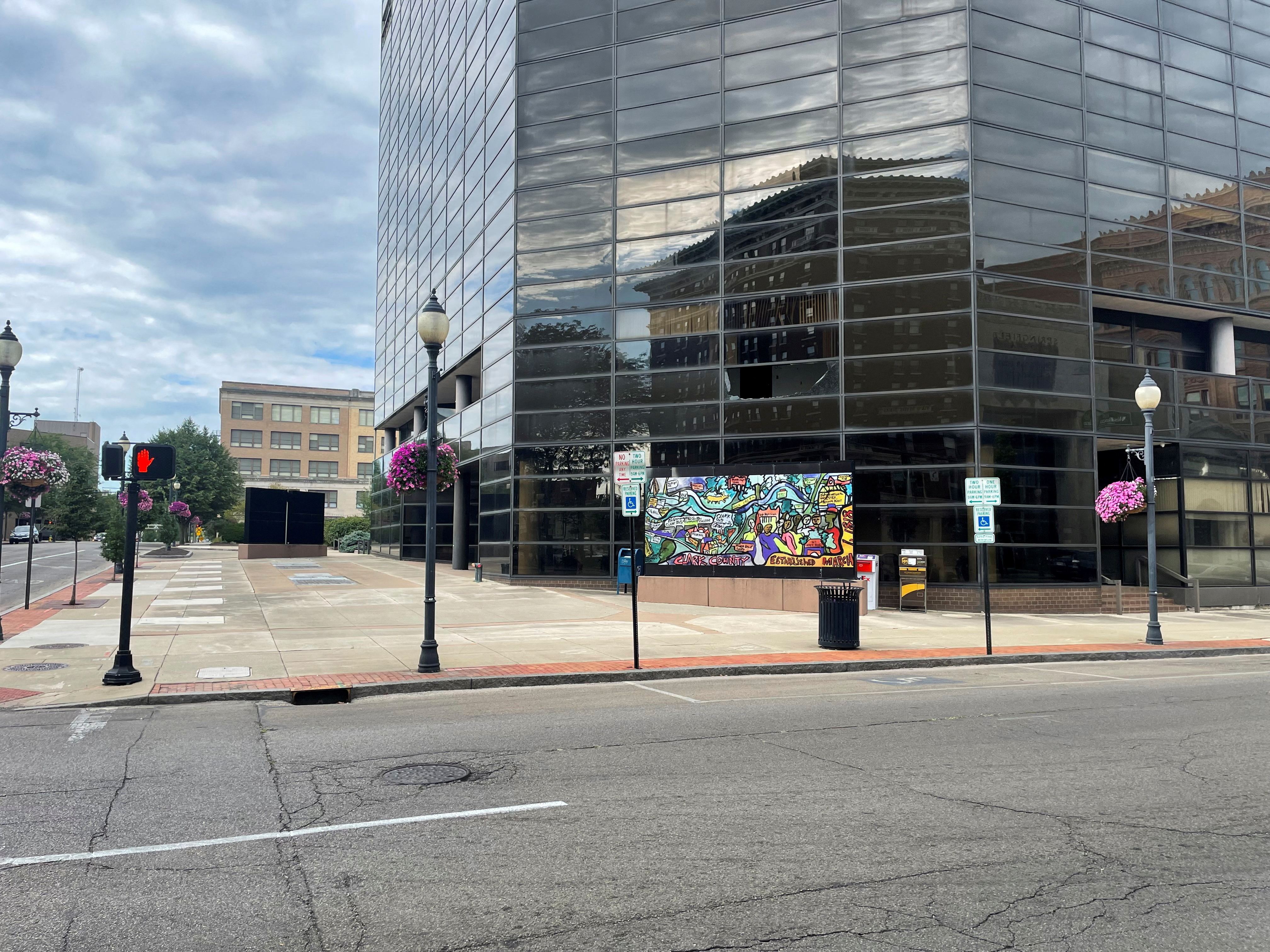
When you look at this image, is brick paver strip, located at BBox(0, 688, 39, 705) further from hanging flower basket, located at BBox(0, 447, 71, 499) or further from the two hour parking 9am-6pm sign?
the two hour parking 9am-6pm sign

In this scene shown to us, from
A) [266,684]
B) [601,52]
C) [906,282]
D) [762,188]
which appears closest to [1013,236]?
[906,282]

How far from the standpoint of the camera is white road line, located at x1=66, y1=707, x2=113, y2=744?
320 inches

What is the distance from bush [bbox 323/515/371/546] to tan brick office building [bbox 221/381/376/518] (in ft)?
82.8

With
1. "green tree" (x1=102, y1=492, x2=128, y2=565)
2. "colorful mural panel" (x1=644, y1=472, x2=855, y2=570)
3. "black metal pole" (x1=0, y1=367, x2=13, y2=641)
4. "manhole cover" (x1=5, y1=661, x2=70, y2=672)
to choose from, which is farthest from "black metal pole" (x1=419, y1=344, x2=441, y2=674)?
"green tree" (x1=102, y1=492, x2=128, y2=565)

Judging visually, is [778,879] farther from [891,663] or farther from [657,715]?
[891,663]

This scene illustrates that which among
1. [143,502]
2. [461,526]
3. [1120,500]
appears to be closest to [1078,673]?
[1120,500]

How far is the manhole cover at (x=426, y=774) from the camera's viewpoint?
6.65m

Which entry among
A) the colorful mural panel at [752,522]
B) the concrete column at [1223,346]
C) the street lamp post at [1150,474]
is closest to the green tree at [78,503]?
the colorful mural panel at [752,522]

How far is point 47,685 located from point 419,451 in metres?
12.9

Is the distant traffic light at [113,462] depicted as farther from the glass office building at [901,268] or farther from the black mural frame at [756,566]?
the glass office building at [901,268]

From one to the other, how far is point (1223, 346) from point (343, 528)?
64657 millimetres

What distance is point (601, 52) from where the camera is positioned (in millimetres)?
28641

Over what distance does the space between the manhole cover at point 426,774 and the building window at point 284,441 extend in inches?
4145

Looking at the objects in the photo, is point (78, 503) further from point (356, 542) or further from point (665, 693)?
point (665, 693)
